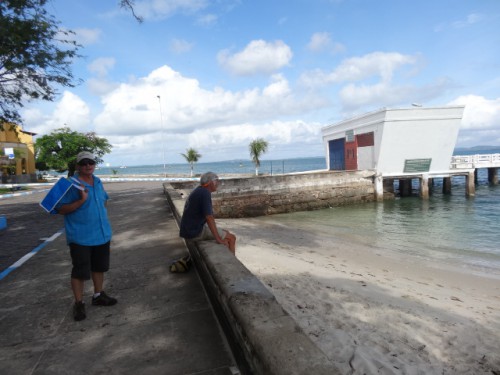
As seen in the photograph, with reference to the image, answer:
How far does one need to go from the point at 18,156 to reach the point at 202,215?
39622mm

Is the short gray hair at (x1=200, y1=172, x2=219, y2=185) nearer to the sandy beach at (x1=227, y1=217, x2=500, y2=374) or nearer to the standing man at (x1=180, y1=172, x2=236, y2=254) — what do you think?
the standing man at (x1=180, y1=172, x2=236, y2=254)

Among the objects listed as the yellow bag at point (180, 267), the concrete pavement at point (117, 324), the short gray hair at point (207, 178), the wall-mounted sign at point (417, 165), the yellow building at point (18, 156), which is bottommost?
the concrete pavement at point (117, 324)

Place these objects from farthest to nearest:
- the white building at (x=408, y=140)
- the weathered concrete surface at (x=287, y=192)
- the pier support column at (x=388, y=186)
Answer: the pier support column at (x=388, y=186) → the white building at (x=408, y=140) → the weathered concrete surface at (x=287, y=192)

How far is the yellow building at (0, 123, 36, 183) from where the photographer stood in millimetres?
34188

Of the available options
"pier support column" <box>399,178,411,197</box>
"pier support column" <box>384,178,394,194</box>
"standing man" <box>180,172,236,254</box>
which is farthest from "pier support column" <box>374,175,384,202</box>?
"standing man" <box>180,172,236,254</box>

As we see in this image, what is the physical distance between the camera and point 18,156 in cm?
3453

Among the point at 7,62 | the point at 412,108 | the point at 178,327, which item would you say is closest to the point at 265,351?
the point at 178,327

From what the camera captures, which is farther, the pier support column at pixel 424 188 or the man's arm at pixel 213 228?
the pier support column at pixel 424 188

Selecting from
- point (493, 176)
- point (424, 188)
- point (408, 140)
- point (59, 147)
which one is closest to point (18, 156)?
point (59, 147)

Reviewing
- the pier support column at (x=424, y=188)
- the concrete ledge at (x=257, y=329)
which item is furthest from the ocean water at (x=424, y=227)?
the concrete ledge at (x=257, y=329)

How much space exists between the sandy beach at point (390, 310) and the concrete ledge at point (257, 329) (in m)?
1.56

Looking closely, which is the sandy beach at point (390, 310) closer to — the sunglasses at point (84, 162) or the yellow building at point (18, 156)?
the sunglasses at point (84, 162)

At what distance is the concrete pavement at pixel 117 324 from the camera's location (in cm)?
240

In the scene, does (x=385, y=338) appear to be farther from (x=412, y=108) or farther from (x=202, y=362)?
(x=412, y=108)
